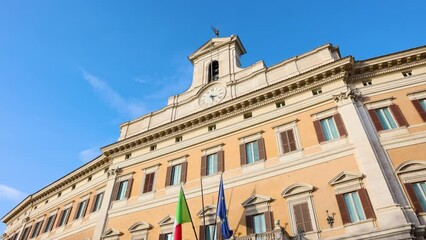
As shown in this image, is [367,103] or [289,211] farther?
[367,103]

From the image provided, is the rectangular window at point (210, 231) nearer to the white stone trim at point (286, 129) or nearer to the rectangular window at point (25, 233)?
the white stone trim at point (286, 129)

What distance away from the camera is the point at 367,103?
15.7 metres

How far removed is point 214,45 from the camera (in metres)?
25.3

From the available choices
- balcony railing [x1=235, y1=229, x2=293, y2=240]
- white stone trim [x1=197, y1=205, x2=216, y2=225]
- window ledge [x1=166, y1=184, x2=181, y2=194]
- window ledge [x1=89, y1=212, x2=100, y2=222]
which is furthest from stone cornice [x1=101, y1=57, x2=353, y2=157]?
balcony railing [x1=235, y1=229, x2=293, y2=240]

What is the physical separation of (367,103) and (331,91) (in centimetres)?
192

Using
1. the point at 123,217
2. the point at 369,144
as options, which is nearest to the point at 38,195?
the point at 123,217

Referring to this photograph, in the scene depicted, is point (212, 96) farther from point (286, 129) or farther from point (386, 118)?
point (386, 118)

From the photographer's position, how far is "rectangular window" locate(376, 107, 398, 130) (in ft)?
47.5

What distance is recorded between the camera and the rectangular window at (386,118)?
47.5ft

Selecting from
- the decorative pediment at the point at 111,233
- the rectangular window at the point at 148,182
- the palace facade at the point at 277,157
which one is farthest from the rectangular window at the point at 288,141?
the decorative pediment at the point at 111,233

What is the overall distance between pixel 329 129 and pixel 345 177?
3.03 meters

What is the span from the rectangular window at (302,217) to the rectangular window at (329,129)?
3.83 metres

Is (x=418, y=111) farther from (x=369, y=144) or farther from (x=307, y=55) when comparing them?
(x=307, y=55)

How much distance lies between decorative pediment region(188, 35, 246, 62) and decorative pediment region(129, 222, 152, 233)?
1451 centimetres
